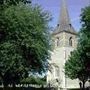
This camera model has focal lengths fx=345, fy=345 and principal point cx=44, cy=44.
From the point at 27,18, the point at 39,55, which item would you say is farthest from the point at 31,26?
the point at 39,55

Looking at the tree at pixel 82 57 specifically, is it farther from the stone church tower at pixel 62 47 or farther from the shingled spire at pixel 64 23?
the shingled spire at pixel 64 23

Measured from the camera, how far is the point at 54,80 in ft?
318

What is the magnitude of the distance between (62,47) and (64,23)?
8.01 m

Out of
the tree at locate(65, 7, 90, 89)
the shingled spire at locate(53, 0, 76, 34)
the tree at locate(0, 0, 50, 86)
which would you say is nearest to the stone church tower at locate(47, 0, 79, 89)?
the shingled spire at locate(53, 0, 76, 34)

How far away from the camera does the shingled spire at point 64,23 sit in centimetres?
10159

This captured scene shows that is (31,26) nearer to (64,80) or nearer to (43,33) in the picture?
(43,33)

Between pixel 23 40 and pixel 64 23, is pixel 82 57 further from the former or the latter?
pixel 64 23

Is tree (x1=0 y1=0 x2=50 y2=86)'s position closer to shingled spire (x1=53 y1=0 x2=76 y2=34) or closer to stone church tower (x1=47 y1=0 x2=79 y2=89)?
stone church tower (x1=47 y1=0 x2=79 y2=89)

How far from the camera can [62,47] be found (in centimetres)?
9819

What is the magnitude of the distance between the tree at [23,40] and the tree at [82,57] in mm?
4493

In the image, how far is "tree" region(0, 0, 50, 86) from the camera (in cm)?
3481

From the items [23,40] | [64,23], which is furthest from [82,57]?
[64,23]

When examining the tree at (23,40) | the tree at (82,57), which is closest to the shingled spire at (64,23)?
the tree at (82,57)

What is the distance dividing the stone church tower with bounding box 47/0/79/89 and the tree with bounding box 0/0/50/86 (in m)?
53.6
